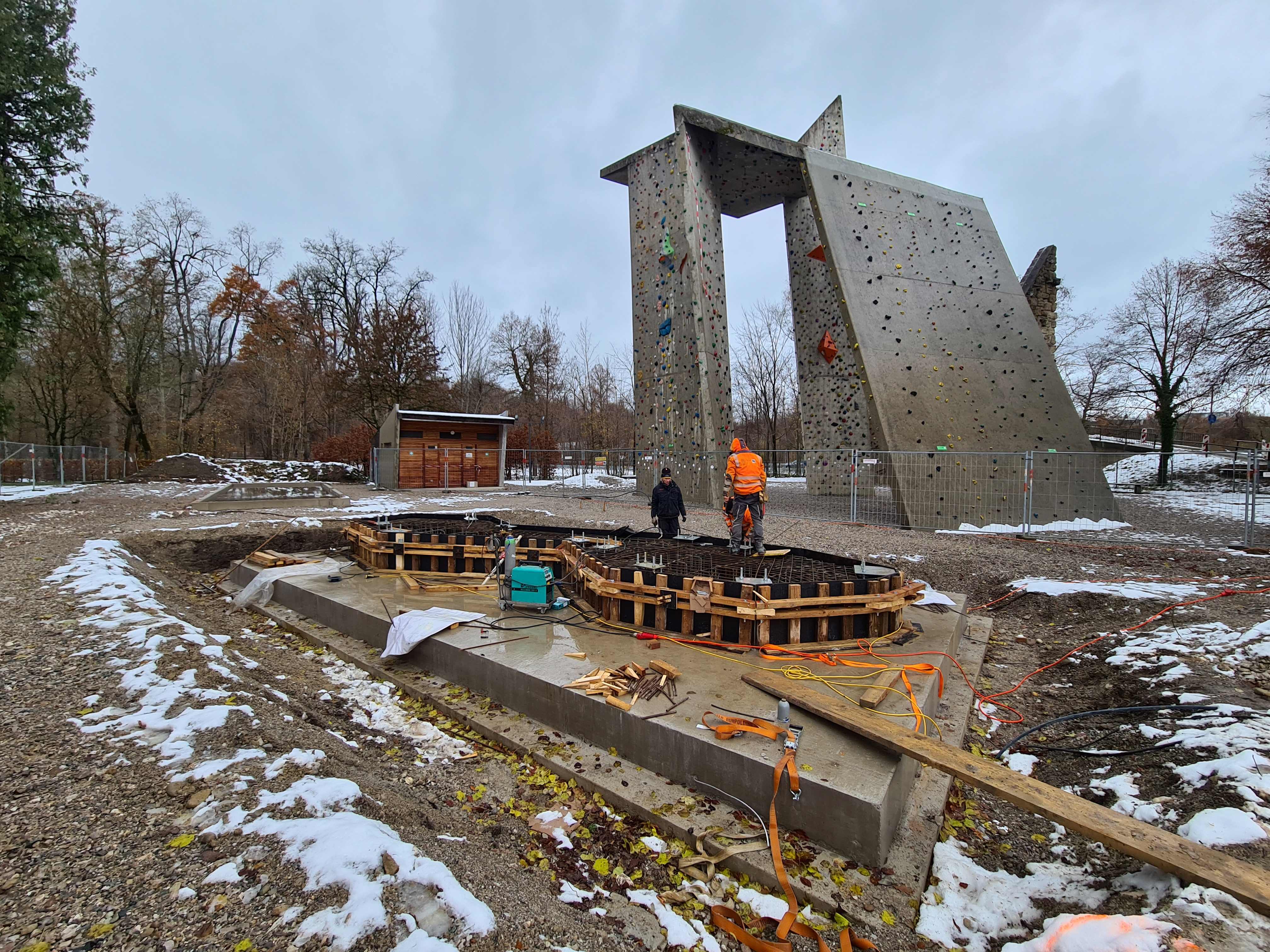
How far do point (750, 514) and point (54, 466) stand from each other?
29.7 meters

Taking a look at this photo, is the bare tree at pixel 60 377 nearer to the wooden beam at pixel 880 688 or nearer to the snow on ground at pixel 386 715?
the snow on ground at pixel 386 715

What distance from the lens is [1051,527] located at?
38.7 ft

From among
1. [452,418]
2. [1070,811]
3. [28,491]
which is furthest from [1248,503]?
[28,491]

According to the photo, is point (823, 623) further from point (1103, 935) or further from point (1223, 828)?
point (1103, 935)

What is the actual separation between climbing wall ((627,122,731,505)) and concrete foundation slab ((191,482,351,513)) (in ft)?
33.6

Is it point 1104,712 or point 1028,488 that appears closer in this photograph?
point 1104,712

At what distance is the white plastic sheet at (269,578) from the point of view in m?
8.08

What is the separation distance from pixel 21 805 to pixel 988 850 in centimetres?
501

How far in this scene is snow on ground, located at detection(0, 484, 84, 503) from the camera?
57.0 ft

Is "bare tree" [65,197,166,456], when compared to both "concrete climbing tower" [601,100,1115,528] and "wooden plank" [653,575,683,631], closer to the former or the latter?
"concrete climbing tower" [601,100,1115,528]

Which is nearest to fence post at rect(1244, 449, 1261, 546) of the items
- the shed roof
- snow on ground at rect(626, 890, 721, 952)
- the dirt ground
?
the dirt ground

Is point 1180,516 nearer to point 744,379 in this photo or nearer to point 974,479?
point 974,479

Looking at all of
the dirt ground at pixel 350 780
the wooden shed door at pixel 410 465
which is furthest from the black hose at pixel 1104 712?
the wooden shed door at pixel 410 465

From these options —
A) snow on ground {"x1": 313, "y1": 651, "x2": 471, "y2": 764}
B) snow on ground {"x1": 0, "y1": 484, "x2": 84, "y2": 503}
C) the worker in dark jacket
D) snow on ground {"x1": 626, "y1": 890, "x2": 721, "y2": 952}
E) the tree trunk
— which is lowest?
snow on ground {"x1": 313, "y1": 651, "x2": 471, "y2": 764}
